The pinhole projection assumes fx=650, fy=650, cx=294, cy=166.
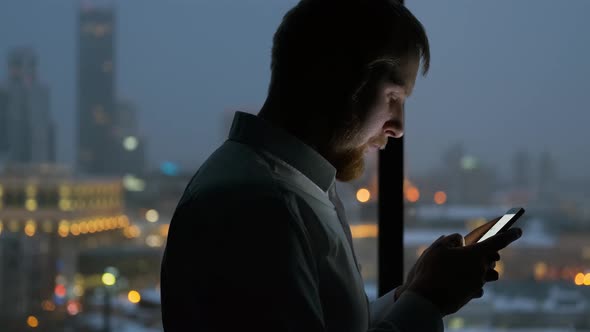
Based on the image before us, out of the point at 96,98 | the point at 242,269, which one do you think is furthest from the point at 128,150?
the point at 242,269

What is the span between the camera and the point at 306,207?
0.68 meters

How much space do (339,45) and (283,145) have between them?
0.41ft

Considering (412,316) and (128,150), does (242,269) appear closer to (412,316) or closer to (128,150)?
(412,316)

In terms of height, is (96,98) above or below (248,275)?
above

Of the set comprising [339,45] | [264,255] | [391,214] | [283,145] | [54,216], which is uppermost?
[339,45]

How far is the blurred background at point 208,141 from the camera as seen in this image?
75.5 inches

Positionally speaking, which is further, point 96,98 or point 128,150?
point 96,98

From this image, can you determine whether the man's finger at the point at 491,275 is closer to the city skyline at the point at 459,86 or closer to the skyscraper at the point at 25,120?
the city skyline at the point at 459,86

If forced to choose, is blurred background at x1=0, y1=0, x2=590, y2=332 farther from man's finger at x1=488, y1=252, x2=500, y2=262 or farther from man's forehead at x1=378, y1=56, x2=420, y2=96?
man's finger at x1=488, y1=252, x2=500, y2=262

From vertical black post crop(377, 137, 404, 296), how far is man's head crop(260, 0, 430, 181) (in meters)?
0.84

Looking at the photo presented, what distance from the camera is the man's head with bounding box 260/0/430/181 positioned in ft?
2.20

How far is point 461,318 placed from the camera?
203 cm

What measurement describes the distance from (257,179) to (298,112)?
97mm

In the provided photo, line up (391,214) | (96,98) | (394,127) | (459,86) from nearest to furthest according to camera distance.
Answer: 1. (394,127)
2. (391,214)
3. (459,86)
4. (96,98)
